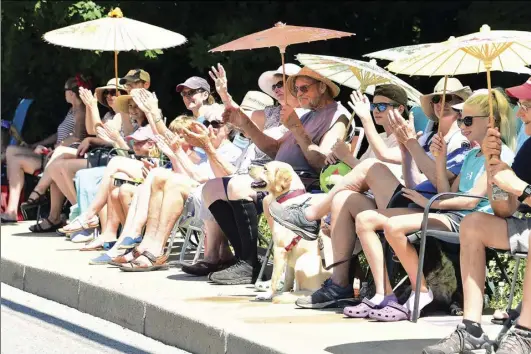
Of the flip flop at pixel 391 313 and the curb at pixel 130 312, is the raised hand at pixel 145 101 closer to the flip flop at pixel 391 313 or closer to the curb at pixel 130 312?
the curb at pixel 130 312

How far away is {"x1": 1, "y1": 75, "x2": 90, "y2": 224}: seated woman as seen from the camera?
1365 cm

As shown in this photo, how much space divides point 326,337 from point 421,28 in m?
6.85

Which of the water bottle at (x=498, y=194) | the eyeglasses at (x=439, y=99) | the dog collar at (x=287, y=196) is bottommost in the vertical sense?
the dog collar at (x=287, y=196)

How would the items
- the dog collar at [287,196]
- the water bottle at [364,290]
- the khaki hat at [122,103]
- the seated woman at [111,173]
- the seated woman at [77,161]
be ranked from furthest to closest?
the seated woman at [77,161] → the khaki hat at [122,103] → the seated woman at [111,173] → the dog collar at [287,196] → the water bottle at [364,290]

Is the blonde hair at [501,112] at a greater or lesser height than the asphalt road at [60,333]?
greater

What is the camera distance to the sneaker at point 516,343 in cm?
654

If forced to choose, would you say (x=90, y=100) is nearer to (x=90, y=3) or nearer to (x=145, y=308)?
(x=90, y=3)

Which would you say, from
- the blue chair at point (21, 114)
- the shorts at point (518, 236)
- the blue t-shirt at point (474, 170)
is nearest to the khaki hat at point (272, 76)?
the blue t-shirt at point (474, 170)

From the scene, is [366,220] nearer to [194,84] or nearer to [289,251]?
[289,251]

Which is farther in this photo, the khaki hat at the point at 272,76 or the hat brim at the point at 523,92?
the khaki hat at the point at 272,76

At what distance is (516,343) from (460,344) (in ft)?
1.14

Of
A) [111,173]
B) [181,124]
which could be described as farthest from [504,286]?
[111,173]

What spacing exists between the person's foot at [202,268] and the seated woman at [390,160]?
1.40 m

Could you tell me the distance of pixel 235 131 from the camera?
11422 mm
